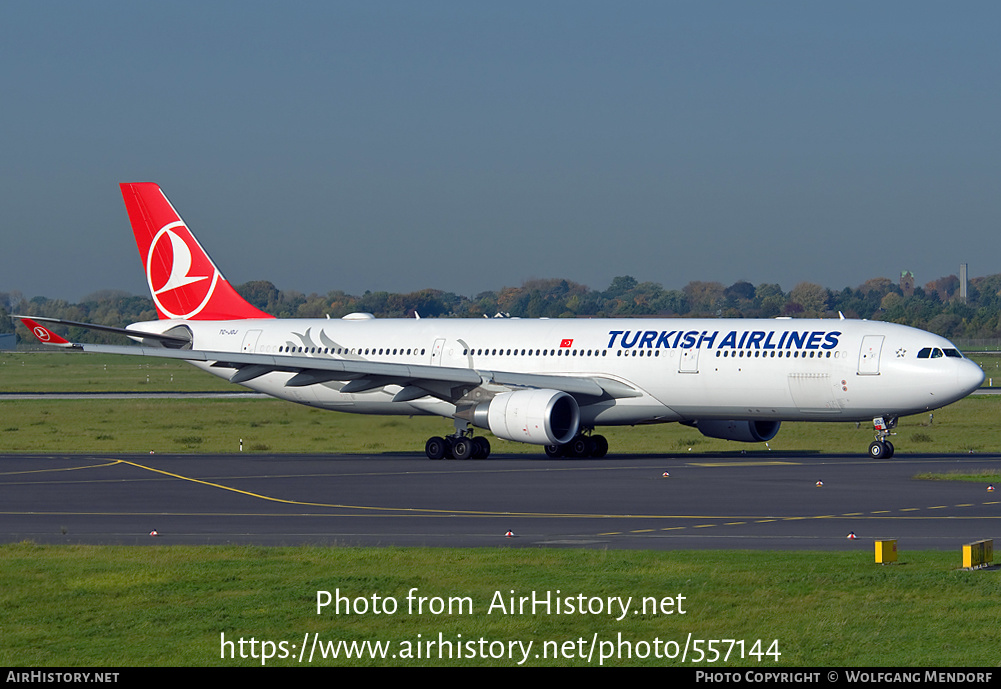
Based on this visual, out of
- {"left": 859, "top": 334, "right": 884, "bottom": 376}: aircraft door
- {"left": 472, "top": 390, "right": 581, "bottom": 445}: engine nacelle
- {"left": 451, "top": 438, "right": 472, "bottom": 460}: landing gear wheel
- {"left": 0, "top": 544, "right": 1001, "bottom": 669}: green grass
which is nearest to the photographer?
{"left": 0, "top": 544, "right": 1001, "bottom": 669}: green grass

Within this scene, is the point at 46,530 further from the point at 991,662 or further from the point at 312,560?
the point at 991,662

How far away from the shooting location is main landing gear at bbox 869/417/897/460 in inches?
1736

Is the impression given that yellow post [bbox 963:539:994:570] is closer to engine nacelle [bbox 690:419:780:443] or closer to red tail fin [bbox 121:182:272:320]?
engine nacelle [bbox 690:419:780:443]

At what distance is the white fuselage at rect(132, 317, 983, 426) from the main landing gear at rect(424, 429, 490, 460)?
1.98m

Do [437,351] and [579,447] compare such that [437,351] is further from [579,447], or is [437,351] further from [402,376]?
[579,447]

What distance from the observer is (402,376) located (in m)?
46.5

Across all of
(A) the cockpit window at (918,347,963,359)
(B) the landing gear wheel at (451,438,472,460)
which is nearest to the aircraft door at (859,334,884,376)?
(A) the cockpit window at (918,347,963,359)

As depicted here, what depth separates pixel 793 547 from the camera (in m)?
23.6

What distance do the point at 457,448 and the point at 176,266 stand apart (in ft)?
52.1

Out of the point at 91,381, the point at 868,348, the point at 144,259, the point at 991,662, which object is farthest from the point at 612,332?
the point at 91,381

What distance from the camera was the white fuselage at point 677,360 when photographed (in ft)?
141

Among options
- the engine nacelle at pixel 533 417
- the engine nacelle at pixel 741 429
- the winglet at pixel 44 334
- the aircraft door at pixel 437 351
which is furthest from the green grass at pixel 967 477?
the winglet at pixel 44 334

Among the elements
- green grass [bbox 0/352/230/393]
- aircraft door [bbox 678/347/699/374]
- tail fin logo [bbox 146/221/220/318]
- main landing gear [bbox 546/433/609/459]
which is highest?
tail fin logo [bbox 146/221/220/318]

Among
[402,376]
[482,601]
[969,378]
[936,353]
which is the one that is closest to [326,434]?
[402,376]
